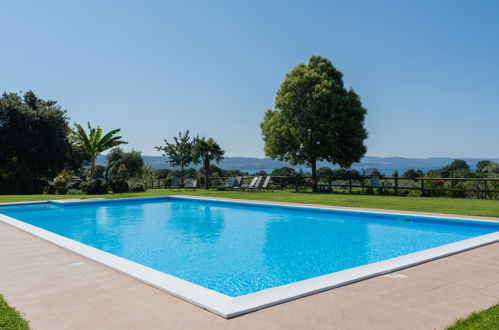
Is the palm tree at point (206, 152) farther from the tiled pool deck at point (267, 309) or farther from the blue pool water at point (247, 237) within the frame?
the tiled pool deck at point (267, 309)

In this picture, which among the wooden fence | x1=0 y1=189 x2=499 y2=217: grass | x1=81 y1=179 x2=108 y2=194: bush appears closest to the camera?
x1=0 y1=189 x2=499 y2=217: grass

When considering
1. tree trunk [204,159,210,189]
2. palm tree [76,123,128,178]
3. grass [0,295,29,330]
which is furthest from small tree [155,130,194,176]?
grass [0,295,29,330]

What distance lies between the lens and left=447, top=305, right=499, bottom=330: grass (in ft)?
8.47

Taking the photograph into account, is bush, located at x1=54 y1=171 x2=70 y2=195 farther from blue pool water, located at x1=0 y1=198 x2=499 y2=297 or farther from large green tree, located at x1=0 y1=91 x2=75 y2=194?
blue pool water, located at x1=0 y1=198 x2=499 y2=297

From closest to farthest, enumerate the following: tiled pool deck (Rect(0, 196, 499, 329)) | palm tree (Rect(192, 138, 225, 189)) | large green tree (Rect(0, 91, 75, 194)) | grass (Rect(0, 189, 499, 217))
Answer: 1. tiled pool deck (Rect(0, 196, 499, 329))
2. grass (Rect(0, 189, 499, 217))
3. large green tree (Rect(0, 91, 75, 194))
4. palm tree (Rect(192, 138, 225, 189))

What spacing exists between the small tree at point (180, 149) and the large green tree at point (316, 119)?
15.6 m

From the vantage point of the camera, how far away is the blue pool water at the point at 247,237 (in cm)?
566

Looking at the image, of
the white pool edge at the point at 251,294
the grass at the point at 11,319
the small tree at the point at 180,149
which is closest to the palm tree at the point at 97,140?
the small tree at the point at 180,149

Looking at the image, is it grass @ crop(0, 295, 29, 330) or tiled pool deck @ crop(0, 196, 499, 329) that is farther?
tiled pool deck @ crop(0, 196, 499, 329)

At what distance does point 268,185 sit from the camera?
67.8ft

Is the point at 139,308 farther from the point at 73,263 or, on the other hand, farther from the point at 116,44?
the point at 116,44

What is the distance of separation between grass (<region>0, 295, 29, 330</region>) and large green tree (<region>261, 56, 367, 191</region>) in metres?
17.4

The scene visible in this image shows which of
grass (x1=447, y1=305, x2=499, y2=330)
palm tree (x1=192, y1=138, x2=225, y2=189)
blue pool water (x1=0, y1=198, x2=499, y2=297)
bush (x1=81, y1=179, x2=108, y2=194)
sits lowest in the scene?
blue pool water (x1=0, y1=198, x2=499, y2=297)

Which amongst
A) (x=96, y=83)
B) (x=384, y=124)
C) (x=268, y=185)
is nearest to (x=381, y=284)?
(x=268, y=185)
